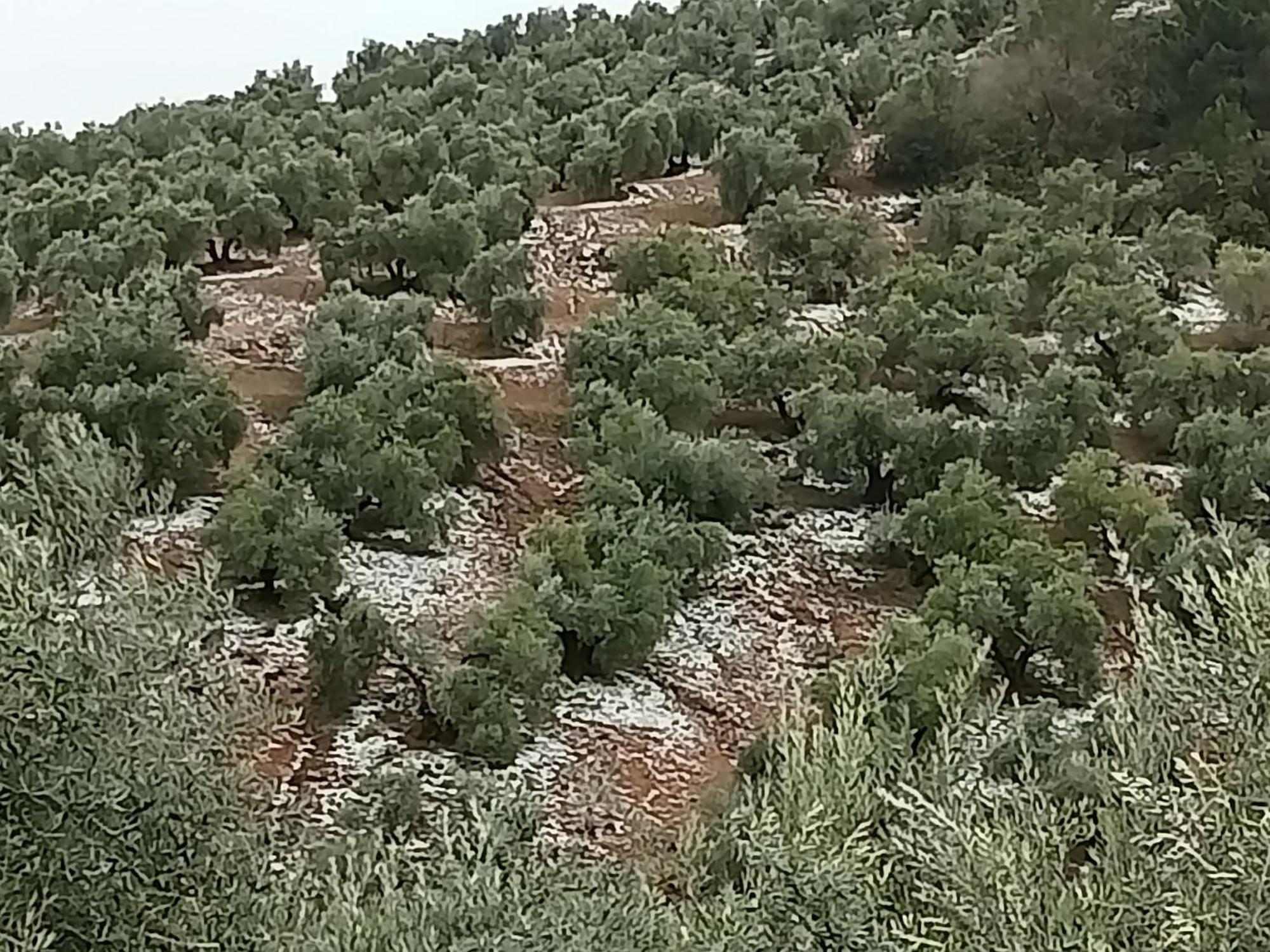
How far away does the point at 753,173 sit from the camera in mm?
24438

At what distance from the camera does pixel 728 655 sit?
13.5 meters

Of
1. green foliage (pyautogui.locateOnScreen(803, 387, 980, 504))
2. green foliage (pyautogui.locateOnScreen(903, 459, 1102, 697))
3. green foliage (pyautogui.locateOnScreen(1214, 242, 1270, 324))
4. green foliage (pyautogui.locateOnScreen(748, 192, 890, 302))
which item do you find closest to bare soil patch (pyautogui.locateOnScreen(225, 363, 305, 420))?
green foliage (pyautogui.locateOnScreen(803, 387, 980, 504))

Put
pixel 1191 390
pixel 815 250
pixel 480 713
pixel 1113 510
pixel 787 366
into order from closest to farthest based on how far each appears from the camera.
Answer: pixel 480 713
pixel 1113 510
pixel 1191 390
pixel 787 366
pixel 815 250

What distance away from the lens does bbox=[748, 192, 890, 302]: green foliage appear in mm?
21750

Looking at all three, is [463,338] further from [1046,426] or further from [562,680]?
[562,680]

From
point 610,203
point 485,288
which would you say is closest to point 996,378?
point 485,288

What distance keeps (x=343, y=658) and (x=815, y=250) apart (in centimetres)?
1175

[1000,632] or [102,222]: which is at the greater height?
[102,222]

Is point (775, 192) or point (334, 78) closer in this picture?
point (775, 192)

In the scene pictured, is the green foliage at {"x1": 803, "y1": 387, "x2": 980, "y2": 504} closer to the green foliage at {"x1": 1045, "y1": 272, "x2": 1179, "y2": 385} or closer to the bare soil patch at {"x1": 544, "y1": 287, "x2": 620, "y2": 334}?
the green foliage at {"x1": 1045, "y1": 272, "x2": 1179, "y2": 385}

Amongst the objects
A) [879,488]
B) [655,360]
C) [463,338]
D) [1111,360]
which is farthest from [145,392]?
[1111,360]

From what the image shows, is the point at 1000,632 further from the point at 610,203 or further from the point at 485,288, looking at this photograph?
the point at 610,203

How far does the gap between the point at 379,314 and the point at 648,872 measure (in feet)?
31.0

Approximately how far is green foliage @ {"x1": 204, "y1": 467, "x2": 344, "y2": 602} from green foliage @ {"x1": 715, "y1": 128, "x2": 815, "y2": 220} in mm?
12687
